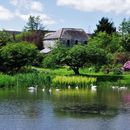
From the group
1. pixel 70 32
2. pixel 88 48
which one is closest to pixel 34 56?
pixel 88 48

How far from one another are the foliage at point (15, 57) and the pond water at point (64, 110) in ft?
34.1

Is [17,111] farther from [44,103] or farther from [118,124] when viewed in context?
[118,124]

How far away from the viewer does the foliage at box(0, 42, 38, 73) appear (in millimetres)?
48031

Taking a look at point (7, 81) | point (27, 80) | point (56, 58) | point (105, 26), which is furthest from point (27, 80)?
point (105, 26)

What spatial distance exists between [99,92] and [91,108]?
9.76 metres

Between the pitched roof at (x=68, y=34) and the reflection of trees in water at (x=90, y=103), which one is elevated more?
the pitched roof at (x=68, y=34)

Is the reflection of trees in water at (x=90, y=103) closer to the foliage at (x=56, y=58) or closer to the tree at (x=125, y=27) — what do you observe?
the foliage at (x=56, y=58)

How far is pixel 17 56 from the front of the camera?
47969mm

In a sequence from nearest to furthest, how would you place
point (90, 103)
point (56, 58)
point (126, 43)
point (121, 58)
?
point (90, 103), point (56, 58), point (121, 58), point (126, 43)

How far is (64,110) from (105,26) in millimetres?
53675

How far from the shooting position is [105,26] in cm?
8012

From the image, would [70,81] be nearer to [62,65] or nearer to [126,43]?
[62,65]

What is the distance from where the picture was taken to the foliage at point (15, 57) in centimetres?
4803

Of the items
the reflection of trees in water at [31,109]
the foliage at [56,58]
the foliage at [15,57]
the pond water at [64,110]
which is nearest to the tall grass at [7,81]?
the pond water at [64,110]
